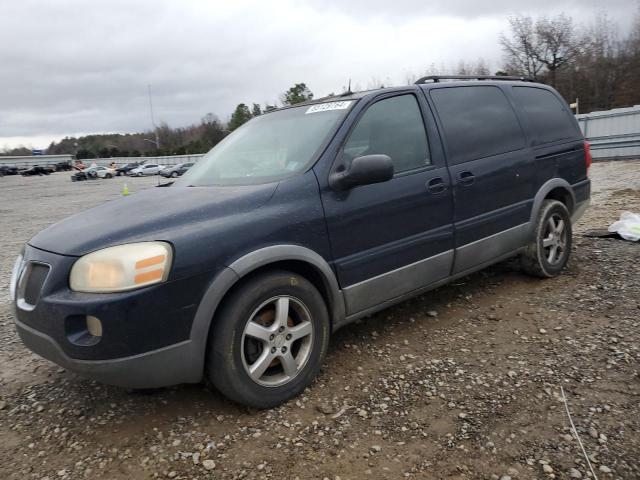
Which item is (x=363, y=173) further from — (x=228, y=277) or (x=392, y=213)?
(x=228, y=277)

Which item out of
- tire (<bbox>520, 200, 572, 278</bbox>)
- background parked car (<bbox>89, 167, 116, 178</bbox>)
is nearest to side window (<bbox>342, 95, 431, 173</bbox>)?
tire (<bbox>520, 200, 572, 278</bbox>)

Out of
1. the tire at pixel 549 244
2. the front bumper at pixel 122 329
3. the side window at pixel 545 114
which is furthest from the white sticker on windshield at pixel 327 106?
the tire at pixel 549 244

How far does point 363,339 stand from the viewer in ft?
11.8

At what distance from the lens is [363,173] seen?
9.52 ft

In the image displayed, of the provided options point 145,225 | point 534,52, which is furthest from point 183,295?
point 534,52

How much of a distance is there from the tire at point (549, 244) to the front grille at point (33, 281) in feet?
12.8

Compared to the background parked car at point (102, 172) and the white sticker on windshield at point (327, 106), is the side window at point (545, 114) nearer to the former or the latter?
the white sticker on windshield at point (327, 106)

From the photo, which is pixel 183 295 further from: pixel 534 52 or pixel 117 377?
pixel 534 52

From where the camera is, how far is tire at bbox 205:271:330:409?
253 cm

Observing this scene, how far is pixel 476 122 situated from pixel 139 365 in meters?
3.15

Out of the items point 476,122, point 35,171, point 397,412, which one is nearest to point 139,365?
point 397,412

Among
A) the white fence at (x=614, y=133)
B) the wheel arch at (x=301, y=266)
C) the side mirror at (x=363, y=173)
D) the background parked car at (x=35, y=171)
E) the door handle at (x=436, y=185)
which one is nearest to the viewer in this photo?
the wheel arch at (x=301, y=266)

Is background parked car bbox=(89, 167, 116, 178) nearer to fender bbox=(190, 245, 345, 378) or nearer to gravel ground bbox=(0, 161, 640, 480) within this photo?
gravel ground bbox=(0, 161, 640, 480)

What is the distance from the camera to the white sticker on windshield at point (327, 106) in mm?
3313
